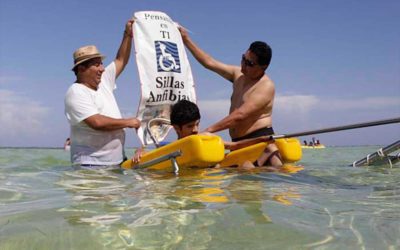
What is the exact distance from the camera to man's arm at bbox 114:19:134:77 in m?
6.04

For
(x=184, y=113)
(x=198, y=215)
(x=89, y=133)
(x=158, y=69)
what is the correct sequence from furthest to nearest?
(x=158, y=69) → (x=89, y=133) → (x=184, y=113) → (x=198, y=215)

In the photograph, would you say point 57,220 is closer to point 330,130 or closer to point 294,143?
point 330,130

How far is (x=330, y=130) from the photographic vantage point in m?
5.28

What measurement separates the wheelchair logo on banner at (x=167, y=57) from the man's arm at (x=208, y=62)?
1.18 ft

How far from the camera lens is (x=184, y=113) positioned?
4.98 meters

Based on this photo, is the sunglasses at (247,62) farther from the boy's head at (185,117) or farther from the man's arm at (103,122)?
the man's arm at (103,122)

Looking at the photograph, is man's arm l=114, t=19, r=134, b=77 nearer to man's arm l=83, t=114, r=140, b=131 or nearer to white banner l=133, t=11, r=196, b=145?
white banner l=133, t=11, r=196, b=145

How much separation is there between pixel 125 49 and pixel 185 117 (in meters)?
1.65

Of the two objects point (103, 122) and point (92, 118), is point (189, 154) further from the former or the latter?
point (92, 118)

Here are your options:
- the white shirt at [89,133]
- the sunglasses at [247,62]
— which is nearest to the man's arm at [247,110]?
the sunglasses at [247,62]

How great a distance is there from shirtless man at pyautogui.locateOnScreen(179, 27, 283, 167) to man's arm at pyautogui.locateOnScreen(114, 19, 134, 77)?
1489 mm

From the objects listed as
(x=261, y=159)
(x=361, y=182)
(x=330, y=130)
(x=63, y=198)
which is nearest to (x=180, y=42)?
(x=261, y=159)

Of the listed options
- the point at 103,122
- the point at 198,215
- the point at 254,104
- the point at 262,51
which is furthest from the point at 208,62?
the point at 198,215

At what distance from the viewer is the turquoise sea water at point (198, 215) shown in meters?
1.96
